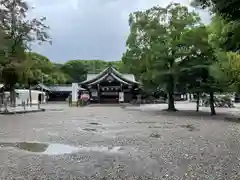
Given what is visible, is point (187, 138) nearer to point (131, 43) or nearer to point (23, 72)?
point (23, 72)

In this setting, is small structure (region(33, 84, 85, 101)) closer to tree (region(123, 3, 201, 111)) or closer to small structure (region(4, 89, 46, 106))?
small structure (region(4, 89, 46, 106))

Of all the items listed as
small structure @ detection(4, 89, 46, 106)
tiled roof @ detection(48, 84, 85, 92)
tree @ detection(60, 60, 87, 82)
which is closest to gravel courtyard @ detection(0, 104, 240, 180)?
small structure @ detection(4, 89, 46, 106)

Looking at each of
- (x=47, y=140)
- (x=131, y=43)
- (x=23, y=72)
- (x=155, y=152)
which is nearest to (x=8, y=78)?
(x=23, y=72)

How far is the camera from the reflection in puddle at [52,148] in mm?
9125

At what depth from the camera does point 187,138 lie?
471 inches

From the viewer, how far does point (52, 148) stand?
9.71 m

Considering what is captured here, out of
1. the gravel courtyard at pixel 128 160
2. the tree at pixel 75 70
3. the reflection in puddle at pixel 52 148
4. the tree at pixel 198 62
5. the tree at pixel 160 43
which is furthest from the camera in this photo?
the tree at pixel 75 70

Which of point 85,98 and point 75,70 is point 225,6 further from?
point 75,70

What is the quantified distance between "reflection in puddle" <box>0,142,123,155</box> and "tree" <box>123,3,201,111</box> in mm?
17978

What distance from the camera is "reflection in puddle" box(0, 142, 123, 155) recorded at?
359 inches

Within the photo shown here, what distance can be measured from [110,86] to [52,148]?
4169cm

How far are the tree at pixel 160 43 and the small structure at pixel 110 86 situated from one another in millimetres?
13363

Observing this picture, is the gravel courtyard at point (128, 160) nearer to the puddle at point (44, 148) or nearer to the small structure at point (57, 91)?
the puddle at point (44, 148)

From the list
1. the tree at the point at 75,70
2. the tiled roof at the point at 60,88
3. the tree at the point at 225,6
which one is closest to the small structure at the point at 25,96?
the tiled roof at the point at 60,88
